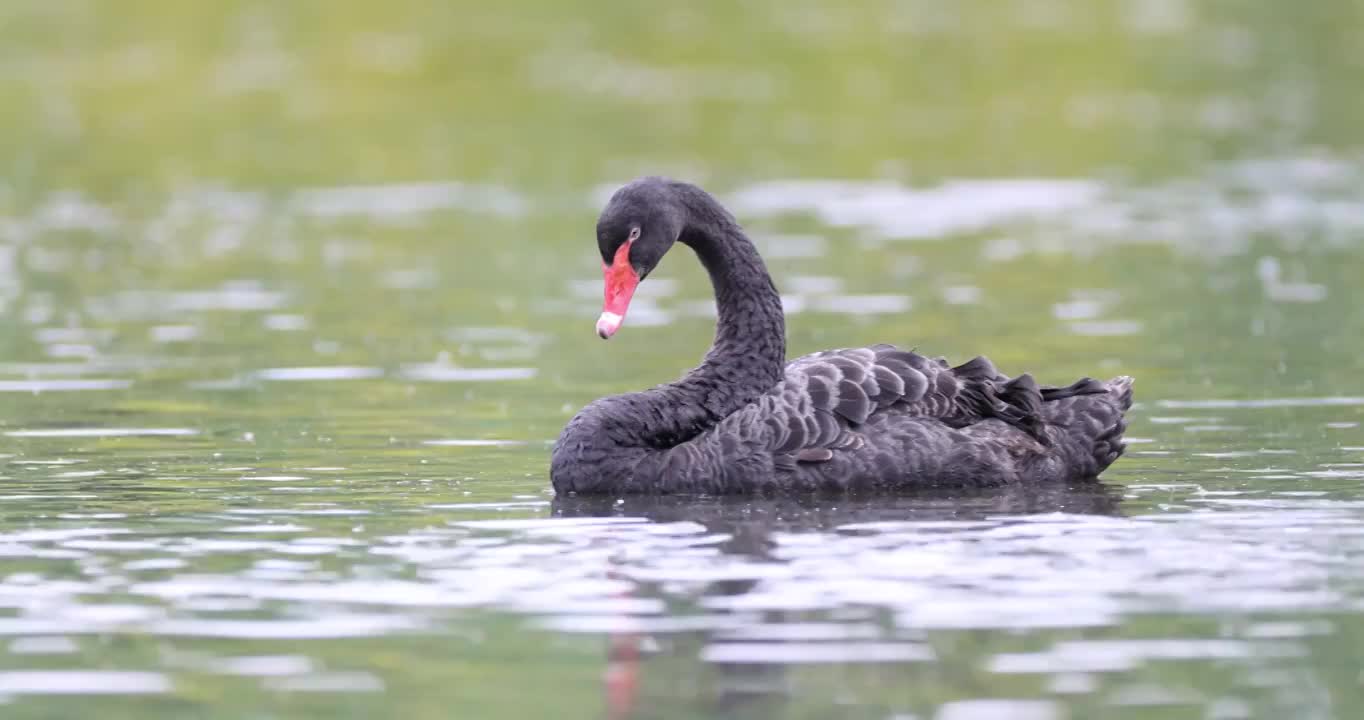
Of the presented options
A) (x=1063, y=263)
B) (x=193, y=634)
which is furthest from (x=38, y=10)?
(x=193, y=634)

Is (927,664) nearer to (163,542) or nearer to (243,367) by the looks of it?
(163,542)

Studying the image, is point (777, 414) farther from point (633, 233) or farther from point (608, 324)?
point (633, 233)

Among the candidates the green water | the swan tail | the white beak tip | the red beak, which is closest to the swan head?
the red beak

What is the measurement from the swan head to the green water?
2.98 feet

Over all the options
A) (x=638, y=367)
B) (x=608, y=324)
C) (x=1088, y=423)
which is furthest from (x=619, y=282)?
(x=638, y=367)

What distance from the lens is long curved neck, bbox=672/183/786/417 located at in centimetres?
954

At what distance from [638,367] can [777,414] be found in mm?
3961

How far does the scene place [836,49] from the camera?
34.9 meters

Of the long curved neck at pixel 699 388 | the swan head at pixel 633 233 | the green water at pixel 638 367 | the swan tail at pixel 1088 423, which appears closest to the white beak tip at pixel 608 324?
the swan head at pixel 633 233

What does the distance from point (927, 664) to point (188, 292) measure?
11716 mm

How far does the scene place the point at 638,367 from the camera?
13.1 m

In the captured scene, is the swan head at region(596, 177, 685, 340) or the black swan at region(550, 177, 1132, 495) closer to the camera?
the black swan at region(550, 177, 1132, 495)

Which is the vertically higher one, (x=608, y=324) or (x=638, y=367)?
(x=608, y=324)

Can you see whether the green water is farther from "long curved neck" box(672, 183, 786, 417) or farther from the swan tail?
"long curved neck" box(672, 183, 786, 417)
